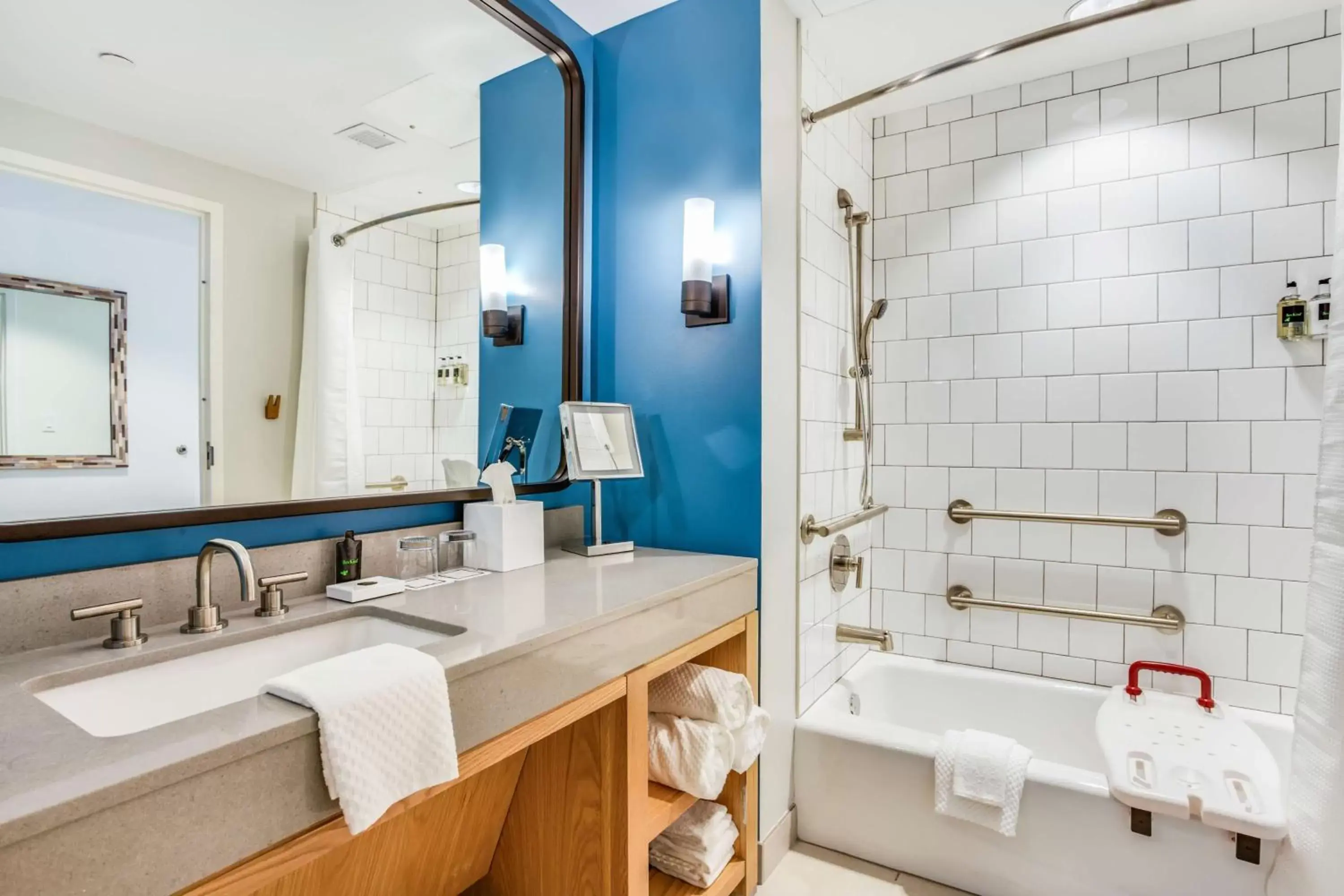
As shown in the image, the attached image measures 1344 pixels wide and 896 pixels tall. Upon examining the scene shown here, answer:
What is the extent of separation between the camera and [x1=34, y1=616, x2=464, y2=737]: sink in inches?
35.5

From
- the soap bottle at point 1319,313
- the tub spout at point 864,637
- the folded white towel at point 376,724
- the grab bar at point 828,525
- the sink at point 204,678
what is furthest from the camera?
the tub spout at point 864,637

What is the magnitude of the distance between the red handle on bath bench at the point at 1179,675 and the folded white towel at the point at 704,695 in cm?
125

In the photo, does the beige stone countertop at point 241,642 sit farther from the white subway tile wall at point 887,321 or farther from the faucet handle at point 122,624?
the white subway tile wall at point 887,321

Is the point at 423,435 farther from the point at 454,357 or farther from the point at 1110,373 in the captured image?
the point at 1110,373

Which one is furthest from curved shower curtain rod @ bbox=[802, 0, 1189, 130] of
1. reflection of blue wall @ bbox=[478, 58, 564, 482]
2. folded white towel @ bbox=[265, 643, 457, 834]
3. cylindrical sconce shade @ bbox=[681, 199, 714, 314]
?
folded white towel @ bbox=[265, 643, 457, 834]

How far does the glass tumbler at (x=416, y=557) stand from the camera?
58.6 inches

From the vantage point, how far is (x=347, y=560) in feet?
4.56

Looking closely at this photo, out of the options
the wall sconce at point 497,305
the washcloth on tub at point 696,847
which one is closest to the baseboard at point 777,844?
the washcloth on tub at point 696,847

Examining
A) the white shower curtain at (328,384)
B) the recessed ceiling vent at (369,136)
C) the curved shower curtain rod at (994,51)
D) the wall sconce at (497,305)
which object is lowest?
the white shower curtain at (328,384)

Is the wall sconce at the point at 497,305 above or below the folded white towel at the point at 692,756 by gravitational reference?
above

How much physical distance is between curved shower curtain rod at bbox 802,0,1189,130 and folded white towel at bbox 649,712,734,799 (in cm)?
167

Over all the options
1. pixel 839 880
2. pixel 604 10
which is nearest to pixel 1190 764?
pixel 839 880

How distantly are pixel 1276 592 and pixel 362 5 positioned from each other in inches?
110

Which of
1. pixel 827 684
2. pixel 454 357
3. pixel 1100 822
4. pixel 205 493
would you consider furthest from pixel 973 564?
pixel 205 493
